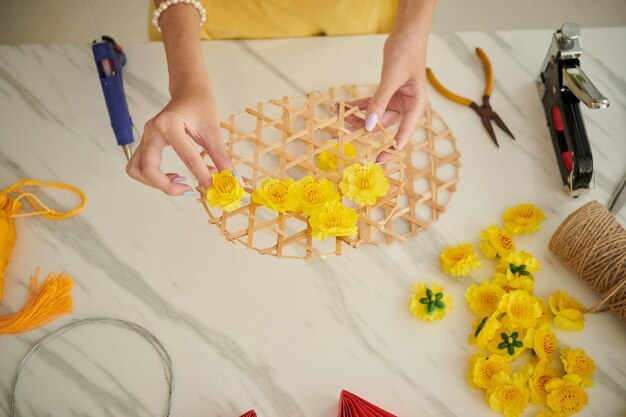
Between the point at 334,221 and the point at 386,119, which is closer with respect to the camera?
the point at 334,221

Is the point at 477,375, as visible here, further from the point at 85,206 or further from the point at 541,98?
the point at 85,206

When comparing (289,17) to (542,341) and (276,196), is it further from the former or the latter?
(542,341)

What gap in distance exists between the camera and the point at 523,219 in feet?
2.63

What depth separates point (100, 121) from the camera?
902 mm

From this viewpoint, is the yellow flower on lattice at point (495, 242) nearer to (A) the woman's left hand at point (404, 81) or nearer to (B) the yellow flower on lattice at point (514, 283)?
(B) the yellow flower on lattice at point (514, 283)

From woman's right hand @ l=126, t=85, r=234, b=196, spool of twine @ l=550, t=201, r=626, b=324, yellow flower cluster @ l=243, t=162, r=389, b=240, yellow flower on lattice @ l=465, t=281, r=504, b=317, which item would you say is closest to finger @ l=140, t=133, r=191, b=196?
woman's right hand @ l=126, t=85, r=234, b=196

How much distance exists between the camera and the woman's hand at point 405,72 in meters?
0.75

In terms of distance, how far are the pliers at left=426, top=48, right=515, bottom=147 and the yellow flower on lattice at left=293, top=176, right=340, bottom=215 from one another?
328 mm

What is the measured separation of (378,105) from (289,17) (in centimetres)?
30

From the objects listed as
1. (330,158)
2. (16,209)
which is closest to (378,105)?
(330,158)

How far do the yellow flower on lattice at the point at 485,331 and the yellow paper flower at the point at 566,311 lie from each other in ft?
0.28

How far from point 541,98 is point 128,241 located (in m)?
0.69

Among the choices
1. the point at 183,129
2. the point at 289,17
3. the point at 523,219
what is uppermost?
the point at 289,17

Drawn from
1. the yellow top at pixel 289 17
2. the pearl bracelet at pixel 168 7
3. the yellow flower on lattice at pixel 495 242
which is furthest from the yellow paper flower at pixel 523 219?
the pearl bracelet at pixel 168 7
